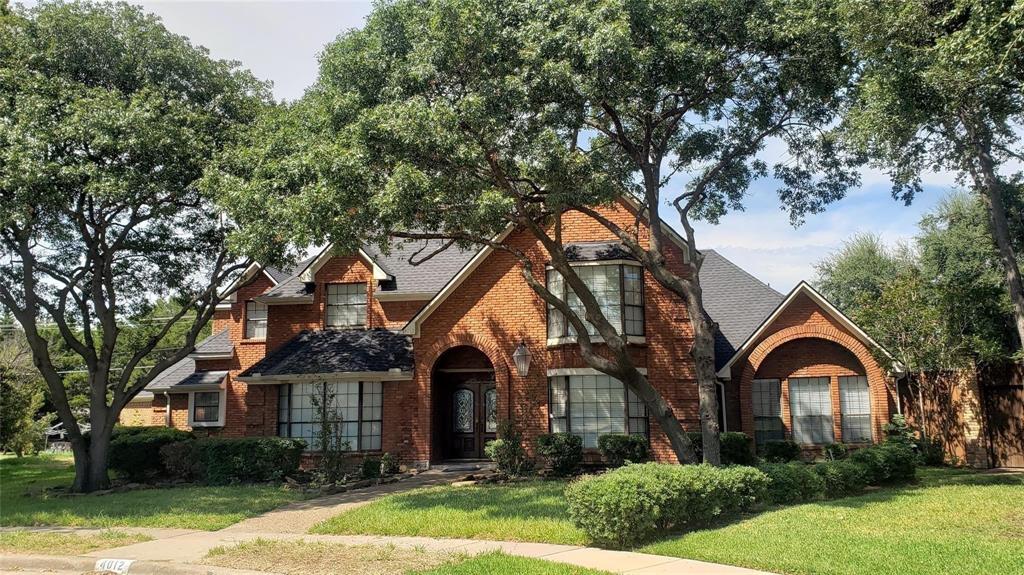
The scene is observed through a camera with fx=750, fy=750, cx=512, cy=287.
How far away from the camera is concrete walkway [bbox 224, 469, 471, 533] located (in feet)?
44.0

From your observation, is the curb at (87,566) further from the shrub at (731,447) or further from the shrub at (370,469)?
the shrub at (731,447)

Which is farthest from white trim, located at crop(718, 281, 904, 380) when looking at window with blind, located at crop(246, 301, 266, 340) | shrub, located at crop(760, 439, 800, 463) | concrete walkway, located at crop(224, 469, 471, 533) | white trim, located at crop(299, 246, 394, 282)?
window with blind, located at crop(246, 301, 266, 340)

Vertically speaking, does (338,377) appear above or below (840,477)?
above

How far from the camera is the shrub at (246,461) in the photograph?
779 inches

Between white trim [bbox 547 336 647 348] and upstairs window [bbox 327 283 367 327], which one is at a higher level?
upstairs window [bbox 327 283 367 327]

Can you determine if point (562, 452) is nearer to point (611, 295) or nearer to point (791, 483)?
point (611, 295)

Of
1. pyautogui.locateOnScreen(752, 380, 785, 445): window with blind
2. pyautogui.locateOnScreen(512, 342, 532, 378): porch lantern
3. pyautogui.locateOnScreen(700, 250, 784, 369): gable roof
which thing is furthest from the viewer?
pyautogui.locateOnScreen(700, 250, 784, 369): gable roof

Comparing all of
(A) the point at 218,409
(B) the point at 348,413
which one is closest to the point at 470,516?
(B) the point at 348,413

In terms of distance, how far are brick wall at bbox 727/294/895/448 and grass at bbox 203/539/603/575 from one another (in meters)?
14.3

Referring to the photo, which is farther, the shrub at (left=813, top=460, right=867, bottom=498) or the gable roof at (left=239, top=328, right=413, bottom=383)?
the gable roof at (left=239, top=328, right=413, bottom=383)

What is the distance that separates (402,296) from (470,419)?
441 centimetres

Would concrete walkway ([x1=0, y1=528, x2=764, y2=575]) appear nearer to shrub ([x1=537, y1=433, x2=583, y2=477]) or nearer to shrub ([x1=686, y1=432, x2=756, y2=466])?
shrub ([x1=537, y1=433, x2=583, y2=477])

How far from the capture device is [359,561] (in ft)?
33.7

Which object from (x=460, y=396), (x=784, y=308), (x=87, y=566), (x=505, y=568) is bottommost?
(x=87, y=566)
